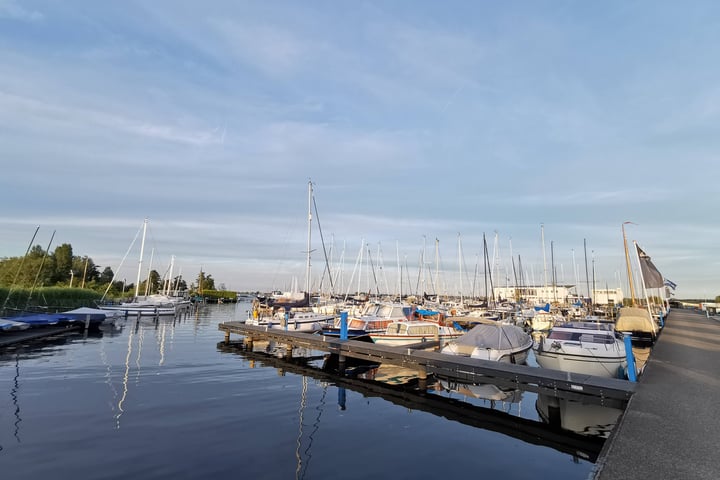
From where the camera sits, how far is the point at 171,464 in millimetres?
9688

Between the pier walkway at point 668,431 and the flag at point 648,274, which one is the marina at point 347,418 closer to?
the pier walkway at point 668,431

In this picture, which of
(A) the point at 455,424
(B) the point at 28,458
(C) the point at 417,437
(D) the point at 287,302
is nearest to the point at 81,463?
(B) the point at 28,458

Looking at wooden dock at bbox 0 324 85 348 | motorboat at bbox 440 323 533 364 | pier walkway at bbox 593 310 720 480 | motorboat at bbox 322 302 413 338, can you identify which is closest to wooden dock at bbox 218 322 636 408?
pier walkway at bbox 593 310 720 480

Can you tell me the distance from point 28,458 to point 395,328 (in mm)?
21022

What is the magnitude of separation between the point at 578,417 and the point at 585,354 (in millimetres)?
4702

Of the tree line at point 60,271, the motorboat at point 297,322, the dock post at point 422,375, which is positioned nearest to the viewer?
the dock post at point 422,375

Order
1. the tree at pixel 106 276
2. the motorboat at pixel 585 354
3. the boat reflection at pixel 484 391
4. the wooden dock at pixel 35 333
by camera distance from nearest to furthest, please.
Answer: the boat reflection at pixel 484 391, the motorboat at pixel 585 354, the wooden dock at pixel 35 333, the tree at pixel 106 276

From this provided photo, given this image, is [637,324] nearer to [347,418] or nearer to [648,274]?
[648,274]

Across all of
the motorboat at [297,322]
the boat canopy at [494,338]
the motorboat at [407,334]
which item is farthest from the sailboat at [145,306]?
the boat canopy at [494,338]

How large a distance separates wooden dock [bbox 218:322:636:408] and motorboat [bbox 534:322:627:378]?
132 inches

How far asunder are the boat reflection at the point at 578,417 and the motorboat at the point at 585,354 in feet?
8.64

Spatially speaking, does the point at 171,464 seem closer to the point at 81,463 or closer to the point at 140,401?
the point at 81,463

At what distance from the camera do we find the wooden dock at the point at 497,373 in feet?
44.6

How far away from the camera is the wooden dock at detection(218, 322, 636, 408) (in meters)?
13.6
